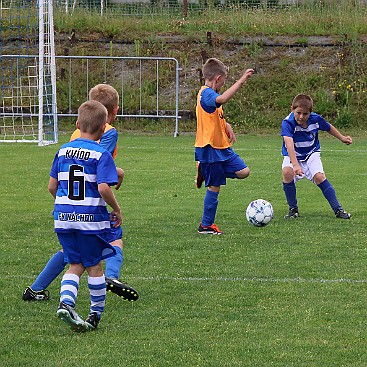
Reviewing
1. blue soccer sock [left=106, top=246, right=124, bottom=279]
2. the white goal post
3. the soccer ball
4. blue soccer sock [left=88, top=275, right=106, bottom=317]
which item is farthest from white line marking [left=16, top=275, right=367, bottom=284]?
the white goal post

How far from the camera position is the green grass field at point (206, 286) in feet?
15.7

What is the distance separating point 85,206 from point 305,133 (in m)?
4.69

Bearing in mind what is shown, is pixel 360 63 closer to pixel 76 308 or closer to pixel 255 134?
pixel 255 134

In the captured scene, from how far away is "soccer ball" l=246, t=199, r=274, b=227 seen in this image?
28.3ft

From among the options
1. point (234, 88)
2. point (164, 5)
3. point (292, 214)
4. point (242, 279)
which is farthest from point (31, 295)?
point (164, 5)

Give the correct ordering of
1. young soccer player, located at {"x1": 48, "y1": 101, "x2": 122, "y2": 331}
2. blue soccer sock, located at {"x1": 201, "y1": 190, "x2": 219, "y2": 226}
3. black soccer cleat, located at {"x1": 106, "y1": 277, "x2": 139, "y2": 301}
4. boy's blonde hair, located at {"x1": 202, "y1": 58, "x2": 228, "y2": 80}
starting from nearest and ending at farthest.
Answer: young soccer player, located at {"x1": 48, "y1": 101, "x2": 122, "y2": 331}
black soccer cleat, located at {"x1": 106, "y1": 277, "x2": 139, "y2": 301}
boy's blonde hair, located at {"x1": 202, "y1": 58, "x2": 228, "y2": 80}
blue soccer sock, located at {"x1": 201, "y1": 190, "x2": 219, "y2": 226}

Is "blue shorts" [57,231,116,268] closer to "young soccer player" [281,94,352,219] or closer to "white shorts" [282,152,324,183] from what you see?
"young soccer player" [281,94,352,219]

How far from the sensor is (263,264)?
23.0 ft

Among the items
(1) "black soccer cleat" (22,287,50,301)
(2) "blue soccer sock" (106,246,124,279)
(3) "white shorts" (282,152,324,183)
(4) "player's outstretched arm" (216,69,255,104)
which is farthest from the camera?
(3) "white shorts" (282,152,324,183)

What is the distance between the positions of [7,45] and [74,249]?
20253 millimetres

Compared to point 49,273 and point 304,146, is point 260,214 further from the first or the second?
point 49,273

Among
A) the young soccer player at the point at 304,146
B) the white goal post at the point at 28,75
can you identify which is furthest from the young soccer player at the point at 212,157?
the white goal post at the point at 28,75

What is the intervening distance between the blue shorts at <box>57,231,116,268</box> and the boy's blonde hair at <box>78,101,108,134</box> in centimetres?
60

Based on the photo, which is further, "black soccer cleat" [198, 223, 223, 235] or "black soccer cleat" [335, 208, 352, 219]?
"black soccer cleat" [335, 208, 352, 219]
